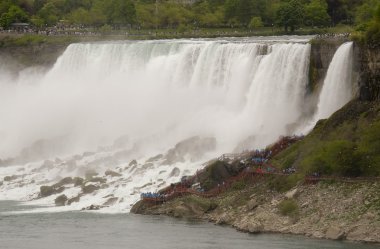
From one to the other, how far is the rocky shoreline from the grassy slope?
4.44 feet

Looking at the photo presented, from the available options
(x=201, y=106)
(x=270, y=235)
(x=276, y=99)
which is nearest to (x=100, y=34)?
(x=201, y=106)

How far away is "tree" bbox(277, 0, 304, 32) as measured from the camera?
10394 centimetres

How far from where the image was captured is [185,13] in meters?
123

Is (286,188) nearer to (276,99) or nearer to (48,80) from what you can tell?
(276,99)

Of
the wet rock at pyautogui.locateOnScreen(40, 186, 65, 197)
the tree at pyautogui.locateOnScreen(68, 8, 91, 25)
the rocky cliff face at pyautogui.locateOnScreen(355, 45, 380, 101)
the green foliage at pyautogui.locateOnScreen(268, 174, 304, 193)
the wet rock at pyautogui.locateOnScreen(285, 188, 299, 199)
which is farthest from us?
the tree at pyautogui.locateOnScreen(68, 8, 91, 25)

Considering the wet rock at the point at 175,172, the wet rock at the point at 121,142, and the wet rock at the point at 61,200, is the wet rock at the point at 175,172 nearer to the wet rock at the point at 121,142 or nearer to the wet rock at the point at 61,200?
the wet rock at the point at 61,200

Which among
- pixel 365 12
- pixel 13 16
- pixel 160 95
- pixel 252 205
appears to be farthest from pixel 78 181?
pixel 13 16

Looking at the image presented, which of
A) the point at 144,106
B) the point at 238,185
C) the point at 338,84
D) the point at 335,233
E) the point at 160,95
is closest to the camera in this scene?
the point at 335,233

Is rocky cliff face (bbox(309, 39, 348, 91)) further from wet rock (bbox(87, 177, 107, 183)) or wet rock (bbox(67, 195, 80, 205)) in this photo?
wet rock (bbox(67, 195, 80, 205))

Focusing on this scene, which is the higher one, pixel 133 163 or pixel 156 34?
pixel 156 34

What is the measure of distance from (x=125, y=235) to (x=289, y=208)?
8.40 meters

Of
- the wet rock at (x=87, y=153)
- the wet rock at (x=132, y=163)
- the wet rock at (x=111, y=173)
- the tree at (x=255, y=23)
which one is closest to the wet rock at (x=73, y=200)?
the wet rock at (x=111, y=173)

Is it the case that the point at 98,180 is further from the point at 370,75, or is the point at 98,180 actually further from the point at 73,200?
the point at 370,75

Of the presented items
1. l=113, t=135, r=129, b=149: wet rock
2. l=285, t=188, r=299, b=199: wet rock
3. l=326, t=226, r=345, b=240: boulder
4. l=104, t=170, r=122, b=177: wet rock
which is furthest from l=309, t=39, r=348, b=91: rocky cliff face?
l=326, t=226, r=345, b=240: boulder
